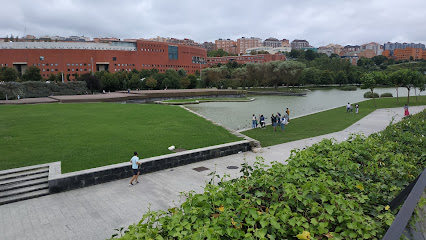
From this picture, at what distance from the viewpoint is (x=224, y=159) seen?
12.5 m

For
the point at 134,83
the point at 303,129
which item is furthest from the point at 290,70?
the point at 303,129

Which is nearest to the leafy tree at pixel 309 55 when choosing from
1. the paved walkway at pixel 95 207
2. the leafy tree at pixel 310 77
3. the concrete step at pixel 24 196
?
the leafy tree at pixel 310 77

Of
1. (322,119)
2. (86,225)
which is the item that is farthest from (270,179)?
(322,119)

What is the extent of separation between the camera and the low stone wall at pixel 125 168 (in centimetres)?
→ 893

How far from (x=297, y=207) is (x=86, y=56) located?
76.9 metres

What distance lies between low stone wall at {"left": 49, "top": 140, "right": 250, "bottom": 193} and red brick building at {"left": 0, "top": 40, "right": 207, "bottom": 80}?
214ft

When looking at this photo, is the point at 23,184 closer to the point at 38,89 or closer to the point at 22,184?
the point at 22,184

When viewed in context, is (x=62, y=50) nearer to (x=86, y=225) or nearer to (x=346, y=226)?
(x=86, y=225)

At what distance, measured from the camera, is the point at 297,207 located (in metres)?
2.81

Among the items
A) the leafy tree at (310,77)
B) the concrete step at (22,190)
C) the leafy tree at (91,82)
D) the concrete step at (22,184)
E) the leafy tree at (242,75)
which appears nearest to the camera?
the concrete step at (22,190)

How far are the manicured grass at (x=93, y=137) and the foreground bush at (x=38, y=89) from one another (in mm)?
18909

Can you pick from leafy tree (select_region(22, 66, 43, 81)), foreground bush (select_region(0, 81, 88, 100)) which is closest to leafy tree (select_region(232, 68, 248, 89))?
foreground bush (select_region(0, 81, 88, 100))

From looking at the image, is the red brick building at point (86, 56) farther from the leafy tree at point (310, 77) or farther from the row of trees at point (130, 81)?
the leafy tree at point (310, 77)

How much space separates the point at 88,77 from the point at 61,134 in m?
37.1
